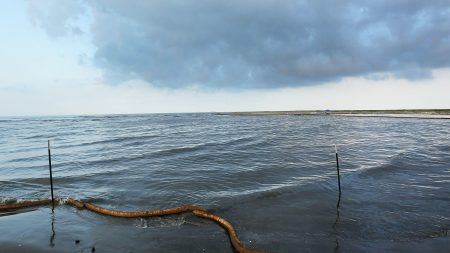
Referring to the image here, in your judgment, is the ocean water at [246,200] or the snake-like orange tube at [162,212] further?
the ocean water at [246,200]

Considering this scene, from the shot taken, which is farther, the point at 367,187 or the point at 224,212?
the point at 367,187

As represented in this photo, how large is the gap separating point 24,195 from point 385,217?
17.3 meters

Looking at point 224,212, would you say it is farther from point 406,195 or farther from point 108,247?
point 406,195

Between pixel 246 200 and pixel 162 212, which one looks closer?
pixel 162 212

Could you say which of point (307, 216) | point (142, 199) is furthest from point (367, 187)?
point (142, 199)

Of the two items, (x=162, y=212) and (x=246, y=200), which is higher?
(x=162, y=212)

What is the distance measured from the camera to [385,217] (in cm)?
1158

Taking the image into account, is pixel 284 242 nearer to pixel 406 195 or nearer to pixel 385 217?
pixel 385 217

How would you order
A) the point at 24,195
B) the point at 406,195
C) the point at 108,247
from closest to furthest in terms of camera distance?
the point at 108,247, the point at 406,195, the point at 24,195

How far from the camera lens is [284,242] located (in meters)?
9.48

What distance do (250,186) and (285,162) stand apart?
7725 mm

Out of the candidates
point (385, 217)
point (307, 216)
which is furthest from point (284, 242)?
point (385, 217)

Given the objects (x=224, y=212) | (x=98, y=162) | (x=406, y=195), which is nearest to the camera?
(x=224, y=212)

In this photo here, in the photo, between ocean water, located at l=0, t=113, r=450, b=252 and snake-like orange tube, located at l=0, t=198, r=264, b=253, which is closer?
snake-like orange tube, located at l=0, t=198, r=264, b=253
